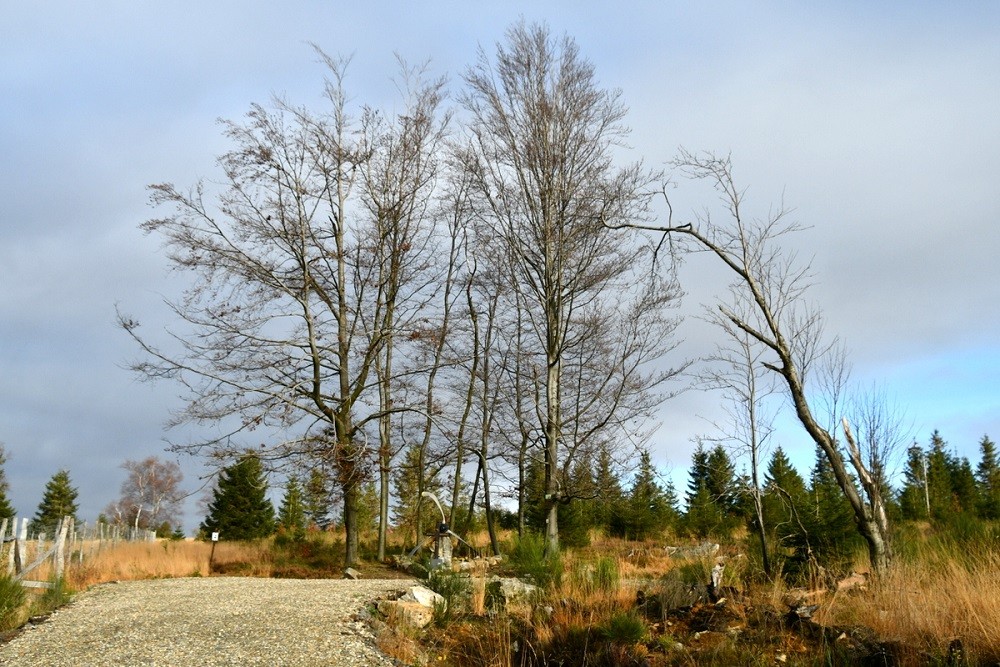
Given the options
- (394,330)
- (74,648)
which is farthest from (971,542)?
(394,330)

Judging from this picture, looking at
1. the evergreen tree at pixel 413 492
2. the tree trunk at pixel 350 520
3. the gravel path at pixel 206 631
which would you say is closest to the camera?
the gravel path at pixel 206 631

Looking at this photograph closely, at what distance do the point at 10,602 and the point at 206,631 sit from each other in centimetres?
325

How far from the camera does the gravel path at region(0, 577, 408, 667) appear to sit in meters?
8.19

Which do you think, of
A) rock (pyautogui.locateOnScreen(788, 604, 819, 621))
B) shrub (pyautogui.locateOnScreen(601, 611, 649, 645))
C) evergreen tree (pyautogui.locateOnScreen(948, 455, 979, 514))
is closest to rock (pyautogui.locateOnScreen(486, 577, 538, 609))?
shrub (pyautogui.locateOnScreen(601, 611, 649, 645))

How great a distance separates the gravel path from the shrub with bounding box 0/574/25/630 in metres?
0.48

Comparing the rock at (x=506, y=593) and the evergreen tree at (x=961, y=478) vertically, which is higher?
the evergreen tree at (x=961, y=478)

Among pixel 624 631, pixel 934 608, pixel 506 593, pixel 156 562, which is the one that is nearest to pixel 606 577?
pixel 506 593

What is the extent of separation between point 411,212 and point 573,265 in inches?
200

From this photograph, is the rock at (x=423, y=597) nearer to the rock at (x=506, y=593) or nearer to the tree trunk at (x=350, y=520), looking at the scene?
the rock at (x=506, y=593)

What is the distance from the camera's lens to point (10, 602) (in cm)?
1026

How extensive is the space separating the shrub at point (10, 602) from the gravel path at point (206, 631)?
48cm

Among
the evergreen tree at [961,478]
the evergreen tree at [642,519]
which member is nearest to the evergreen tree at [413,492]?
the evergreen tree at [642,519]

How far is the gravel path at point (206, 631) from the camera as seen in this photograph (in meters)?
8.19

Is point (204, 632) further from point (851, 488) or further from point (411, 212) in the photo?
point (411, 212)
